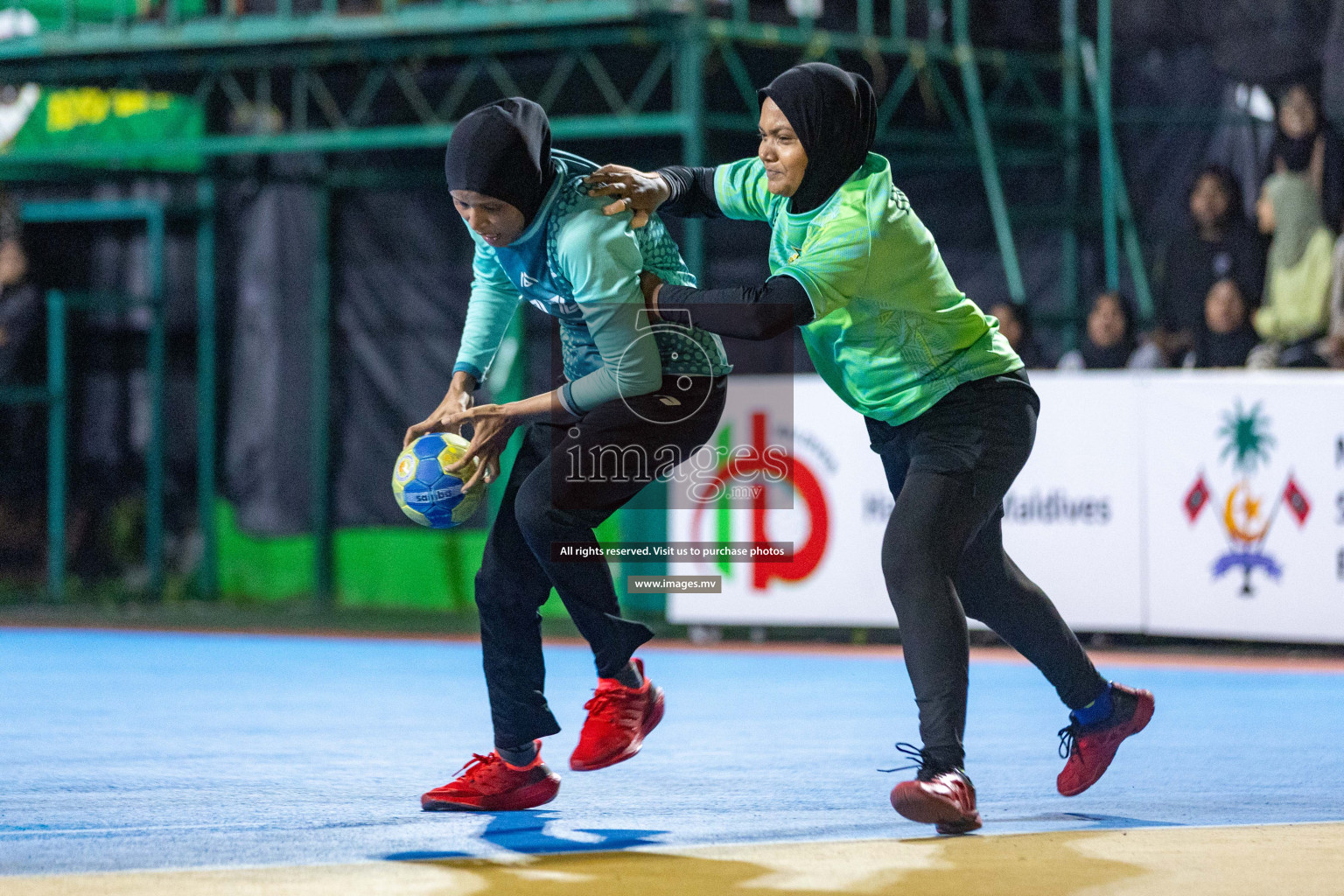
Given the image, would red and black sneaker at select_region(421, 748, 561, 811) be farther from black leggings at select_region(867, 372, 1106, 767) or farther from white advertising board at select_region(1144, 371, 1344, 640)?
white advertising board at select_region(1144, 371, 1344, 640)

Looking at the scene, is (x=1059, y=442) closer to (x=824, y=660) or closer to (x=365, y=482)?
(x=824, y=660)

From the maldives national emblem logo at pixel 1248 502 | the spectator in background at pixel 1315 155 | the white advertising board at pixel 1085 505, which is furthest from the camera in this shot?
the spectator in background at pixel 1315 155

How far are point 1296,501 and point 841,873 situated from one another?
6690 mm

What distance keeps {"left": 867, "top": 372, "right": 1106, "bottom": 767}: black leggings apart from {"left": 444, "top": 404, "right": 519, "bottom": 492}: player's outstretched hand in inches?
42.3

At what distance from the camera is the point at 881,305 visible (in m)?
4.94

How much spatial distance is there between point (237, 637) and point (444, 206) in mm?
4383

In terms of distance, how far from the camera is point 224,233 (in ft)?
52.4

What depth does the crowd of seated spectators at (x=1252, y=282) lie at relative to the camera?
39.7ft

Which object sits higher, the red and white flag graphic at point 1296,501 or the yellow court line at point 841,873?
the red and white flag graphic at point 1296,501

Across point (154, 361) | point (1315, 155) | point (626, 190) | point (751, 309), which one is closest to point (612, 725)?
point (751, 309)

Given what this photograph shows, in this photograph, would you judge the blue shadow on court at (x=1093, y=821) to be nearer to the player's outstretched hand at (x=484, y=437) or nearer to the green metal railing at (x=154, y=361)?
the player's outstretched hand at (x=484, y=437)

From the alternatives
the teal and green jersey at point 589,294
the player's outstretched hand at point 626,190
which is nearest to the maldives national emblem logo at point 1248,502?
the teal and green jersey at point 589,294

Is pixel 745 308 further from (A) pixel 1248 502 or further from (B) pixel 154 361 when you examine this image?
(B) pixel 154 361


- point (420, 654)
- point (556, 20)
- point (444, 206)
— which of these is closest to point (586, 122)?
point (556, 20)
